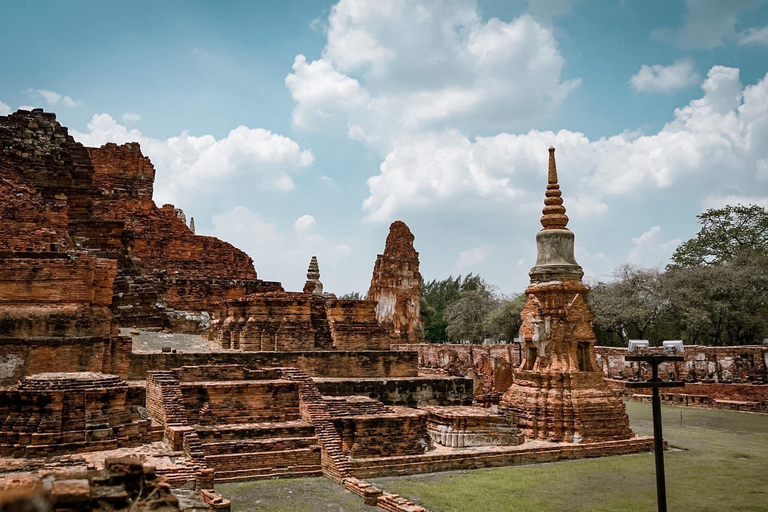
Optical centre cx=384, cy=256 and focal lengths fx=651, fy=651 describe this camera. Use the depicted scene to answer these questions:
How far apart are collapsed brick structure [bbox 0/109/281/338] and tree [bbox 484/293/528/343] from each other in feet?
85.2

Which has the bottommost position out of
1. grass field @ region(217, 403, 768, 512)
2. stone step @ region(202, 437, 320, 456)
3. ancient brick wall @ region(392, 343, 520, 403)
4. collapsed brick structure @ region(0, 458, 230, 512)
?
grass field @ region(217, 403, 768, 512)

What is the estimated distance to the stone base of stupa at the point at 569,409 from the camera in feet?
42.8

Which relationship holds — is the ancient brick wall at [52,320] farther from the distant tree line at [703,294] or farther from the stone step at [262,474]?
the distant tree line at [703,294]

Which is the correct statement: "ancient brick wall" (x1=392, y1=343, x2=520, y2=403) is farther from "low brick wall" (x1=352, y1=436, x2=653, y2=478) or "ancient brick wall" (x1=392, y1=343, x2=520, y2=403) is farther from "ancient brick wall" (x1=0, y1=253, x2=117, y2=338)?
"ancient brick wall" (x1=0, y1=253, x2=117, y2=338)

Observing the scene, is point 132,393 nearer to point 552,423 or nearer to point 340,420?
point 340,420

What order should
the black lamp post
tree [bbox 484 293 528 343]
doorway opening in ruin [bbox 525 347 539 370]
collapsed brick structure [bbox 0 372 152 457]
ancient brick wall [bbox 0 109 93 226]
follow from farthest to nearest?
tree [bbox 484 293 528 343] → ancient brick wall [bbox 0 109 93 226] → doorway opening in ruin [bbox 525 347 539 370] → collapsed brick structure [bbox 0 372 152 457] → the black lamp post

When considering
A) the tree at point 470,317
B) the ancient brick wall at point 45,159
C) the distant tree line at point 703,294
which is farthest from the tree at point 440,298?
the ancient brick wall at point 45,159

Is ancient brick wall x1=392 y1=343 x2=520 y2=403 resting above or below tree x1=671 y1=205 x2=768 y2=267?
below

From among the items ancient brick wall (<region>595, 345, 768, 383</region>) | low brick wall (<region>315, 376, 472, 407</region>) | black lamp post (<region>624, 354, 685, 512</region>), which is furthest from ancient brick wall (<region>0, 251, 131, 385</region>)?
ancient brick wall (<region>595, 345, 768, 383</region>)

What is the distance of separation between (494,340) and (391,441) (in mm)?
37116

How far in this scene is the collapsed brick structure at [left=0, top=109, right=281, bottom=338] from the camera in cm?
1772

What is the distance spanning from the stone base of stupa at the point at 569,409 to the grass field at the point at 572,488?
2.56 ft

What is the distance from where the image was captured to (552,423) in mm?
13125

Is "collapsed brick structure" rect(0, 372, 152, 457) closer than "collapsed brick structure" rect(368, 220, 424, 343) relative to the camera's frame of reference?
Yes
